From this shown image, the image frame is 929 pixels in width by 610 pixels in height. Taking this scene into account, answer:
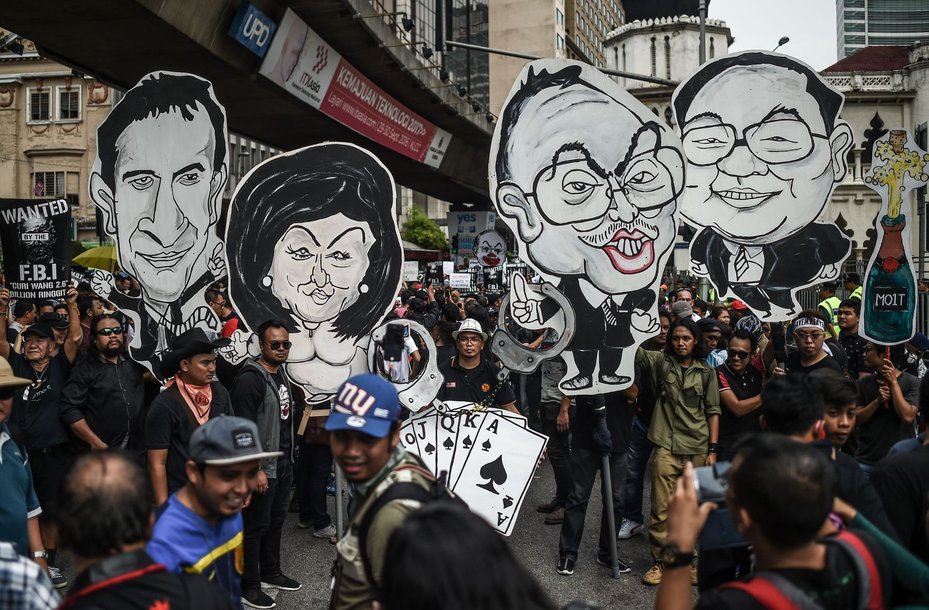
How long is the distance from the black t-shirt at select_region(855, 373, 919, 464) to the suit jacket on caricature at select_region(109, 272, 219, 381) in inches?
193

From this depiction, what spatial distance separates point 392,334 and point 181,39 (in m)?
9.60

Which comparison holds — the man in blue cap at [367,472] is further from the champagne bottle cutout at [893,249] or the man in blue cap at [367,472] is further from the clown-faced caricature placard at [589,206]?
the champagne bottle cutout at [893,249]

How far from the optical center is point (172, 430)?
4.62 m

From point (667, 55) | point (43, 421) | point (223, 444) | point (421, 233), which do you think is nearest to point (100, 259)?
point (43, 421)

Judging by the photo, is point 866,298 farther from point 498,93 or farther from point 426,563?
point 498,93

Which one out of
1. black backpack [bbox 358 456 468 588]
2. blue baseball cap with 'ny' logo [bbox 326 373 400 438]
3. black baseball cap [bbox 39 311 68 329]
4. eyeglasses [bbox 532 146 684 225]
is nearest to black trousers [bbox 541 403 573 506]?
eyeglasses [bbox 532 146 684 225]

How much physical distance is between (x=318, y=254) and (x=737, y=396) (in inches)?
134

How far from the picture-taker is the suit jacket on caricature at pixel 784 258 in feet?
20.1

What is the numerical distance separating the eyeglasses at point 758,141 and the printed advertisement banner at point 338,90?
1143 cm

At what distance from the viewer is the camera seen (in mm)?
2453

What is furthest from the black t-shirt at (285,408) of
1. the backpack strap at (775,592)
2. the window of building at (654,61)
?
the window of building at (654,61)

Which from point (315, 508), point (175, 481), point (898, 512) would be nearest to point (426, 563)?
point (898, 512)

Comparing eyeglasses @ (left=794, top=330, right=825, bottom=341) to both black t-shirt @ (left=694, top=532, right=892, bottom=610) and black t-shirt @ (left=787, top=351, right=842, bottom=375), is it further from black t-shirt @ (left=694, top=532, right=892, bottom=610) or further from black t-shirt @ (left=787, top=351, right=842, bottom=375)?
black t-shirt @ (left=694, top=532, right=892, bottom=610)

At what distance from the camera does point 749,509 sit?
89.7 inches
